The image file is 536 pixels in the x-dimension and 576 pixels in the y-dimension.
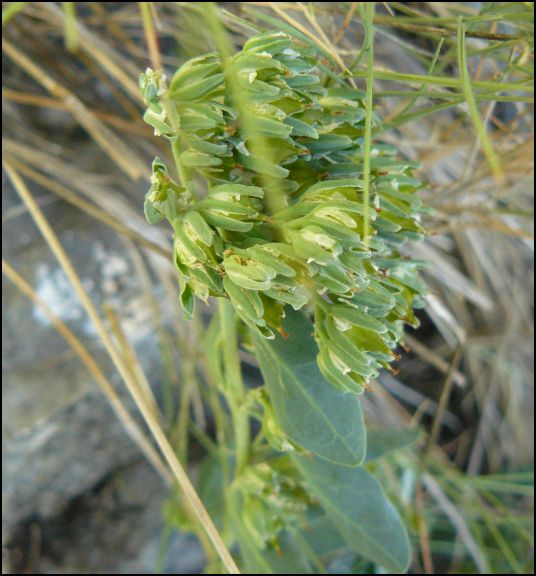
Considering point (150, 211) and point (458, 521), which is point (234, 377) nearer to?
point (150, 211)

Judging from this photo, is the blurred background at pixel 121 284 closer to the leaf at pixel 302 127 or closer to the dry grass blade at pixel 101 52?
the dry grass blade at pixel 101 52

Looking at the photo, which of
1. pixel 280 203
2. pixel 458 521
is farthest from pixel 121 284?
pixel 458 521

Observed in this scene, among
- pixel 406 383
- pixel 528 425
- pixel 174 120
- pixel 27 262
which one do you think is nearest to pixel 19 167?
pixel 27 262

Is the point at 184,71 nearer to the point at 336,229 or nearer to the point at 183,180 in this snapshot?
the point at 183,180

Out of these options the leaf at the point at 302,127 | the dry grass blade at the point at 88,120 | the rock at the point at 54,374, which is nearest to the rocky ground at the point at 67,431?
the rock at the point at 54,374

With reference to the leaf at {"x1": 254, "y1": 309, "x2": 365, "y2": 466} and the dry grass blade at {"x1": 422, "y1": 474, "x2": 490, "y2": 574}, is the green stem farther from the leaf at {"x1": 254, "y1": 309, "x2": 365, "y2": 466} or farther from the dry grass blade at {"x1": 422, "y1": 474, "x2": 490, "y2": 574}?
the dry grass blade at {"x1": 422, "y1": 474, "x2": 490, "y2": 574}

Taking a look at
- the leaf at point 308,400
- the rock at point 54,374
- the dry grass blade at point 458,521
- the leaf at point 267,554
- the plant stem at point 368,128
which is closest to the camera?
the plant stem at point 368,128
